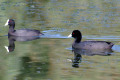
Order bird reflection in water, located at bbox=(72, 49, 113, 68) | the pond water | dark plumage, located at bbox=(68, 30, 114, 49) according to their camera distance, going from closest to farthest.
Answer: the pond water < bird reflection in water, located at bbox=(72, 49, 113, 68) < dark plumage, located at bbox=(68, 30, 114, 49)

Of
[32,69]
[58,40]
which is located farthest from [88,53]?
[32,69]

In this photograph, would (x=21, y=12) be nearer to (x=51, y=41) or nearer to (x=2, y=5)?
(x=2, y=5)

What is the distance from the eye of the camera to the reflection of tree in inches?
375

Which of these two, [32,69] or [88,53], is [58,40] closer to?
[88,53]

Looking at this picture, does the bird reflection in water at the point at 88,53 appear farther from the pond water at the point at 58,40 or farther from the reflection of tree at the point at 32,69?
the reflection of tree at the point at 32,69

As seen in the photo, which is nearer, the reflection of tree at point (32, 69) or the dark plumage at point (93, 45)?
the reflection of tree at point (32, 69)

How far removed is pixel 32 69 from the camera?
33.9 ft

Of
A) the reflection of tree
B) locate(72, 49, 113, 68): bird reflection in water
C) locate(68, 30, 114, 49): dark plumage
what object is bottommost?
locate(72, 49, 113, 68): bird reflection in water

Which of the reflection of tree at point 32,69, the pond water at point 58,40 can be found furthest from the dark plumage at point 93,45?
the reflection of tree at point 32,69

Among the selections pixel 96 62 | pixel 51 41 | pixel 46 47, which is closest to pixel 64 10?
pixel 51 41

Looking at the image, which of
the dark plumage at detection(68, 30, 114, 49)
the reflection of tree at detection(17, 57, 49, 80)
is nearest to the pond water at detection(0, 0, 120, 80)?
the reflection of tree at detection(17, 57, 49, 80)

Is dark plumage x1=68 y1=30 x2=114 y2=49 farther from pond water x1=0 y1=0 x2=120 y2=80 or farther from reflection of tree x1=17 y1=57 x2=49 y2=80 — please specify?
reflection of tree x1=17 y1=57 x2=49 y2=80

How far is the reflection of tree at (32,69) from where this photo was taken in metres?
9.52

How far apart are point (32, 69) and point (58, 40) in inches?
203
